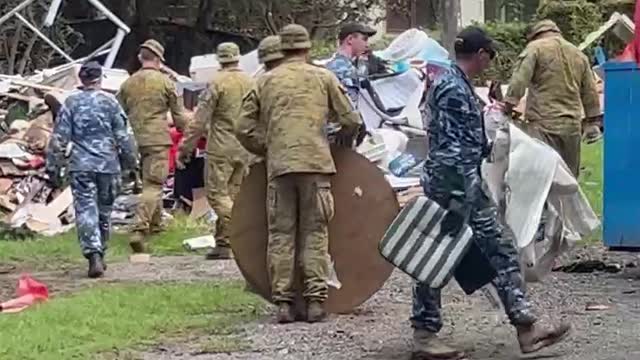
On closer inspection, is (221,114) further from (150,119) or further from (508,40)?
(508,40)

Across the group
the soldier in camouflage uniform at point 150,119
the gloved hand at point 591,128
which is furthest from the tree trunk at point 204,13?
the gloved hand at point 591,128

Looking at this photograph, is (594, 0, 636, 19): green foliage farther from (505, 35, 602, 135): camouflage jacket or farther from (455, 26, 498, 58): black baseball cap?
(455, 26, 498, 58): black baseball cap

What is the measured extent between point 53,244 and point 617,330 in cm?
760

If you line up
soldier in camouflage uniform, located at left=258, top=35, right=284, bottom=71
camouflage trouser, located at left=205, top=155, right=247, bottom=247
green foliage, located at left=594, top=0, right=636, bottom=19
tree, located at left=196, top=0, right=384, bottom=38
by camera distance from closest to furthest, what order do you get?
soldier in camouflage uniform, located at left=258, top=35, right=284, bottom=71 < camouflage trouser, located at left=205, top=155, right=247, bottom=247 < green foliage, located at left=594, top=0, right=636, bottom=19 < tree, located at left=196, top=0, right=384, bottom=38

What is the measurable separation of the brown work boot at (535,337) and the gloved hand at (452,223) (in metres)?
0.69

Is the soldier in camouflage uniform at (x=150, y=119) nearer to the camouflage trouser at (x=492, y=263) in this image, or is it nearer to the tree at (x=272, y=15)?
the camouflage trouser at (x=492, y=263)

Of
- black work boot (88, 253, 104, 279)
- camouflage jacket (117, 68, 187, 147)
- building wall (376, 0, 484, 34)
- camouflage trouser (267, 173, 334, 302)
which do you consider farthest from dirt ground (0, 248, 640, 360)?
building wall (376, 0, 484, 34)

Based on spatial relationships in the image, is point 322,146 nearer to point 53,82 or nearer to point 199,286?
point 199,286

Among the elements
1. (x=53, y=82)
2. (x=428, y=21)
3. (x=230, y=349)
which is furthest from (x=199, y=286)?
(x=428, y=21)

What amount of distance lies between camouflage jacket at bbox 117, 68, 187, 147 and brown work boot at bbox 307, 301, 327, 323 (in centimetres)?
482

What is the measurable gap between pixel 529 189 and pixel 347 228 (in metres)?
1.46

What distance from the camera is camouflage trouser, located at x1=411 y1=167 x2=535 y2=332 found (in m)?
7.70

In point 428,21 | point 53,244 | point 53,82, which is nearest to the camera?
point 53,244

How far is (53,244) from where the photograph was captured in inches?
573
